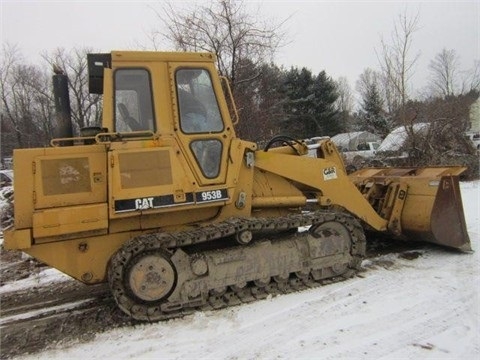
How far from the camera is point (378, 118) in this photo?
124 feet

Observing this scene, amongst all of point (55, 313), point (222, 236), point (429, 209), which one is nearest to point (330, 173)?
point (429, 209)

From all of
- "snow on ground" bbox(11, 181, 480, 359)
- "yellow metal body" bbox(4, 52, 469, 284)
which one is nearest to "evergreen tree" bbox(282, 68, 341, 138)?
"yellow metal body" bbox(4, 52, 469, 284)

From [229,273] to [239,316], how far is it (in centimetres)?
52

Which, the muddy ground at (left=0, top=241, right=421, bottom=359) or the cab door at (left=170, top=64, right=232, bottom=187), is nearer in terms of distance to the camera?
the muddy ground at (left=0, top=241, right=421, bottom=359)

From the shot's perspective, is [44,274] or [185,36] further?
[185,36]

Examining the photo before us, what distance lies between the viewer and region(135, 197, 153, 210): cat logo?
4.80 meters

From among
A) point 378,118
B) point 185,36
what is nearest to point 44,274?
point 185,36

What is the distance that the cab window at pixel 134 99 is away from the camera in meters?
5.10

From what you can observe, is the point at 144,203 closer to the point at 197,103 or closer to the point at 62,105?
the point at 197,103

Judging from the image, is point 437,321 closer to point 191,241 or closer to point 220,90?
point 191,241

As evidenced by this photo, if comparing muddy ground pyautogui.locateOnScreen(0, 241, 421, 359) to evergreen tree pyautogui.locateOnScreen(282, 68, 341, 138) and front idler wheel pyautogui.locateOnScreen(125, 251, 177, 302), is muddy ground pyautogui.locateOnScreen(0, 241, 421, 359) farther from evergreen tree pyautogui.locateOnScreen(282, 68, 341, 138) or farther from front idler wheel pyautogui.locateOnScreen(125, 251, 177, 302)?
evergreen tree pyautogui.locateOnScreen(282, 68, 341, 138)

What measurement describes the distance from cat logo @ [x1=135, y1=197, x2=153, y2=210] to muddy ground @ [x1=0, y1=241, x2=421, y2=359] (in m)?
1.28

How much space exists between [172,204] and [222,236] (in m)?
0.68

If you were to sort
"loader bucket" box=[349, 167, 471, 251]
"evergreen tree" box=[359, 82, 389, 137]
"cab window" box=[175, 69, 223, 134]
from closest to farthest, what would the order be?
"cab window" box=[175, 69, 223, 134] < "loader bucket" box=[349, 167, 471, 251] < "evergreen tree" box=[359, 82, 389, 137]
